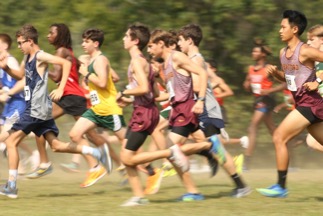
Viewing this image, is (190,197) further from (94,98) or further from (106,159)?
(94,98)

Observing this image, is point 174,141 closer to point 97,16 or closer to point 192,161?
point 192,161

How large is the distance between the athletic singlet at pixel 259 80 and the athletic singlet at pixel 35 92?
15.1 ft

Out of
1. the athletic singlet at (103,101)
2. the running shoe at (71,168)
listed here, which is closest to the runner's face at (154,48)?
the athletic singlet at (103,101)

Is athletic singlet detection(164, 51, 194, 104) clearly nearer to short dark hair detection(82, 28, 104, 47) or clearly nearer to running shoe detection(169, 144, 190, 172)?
running shoe detection(169, 144, 190, 172)

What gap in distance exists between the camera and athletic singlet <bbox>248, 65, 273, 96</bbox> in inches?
550

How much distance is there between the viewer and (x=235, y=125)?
1683cm

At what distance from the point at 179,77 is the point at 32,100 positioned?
1.67 metres

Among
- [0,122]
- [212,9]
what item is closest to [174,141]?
[0,122]

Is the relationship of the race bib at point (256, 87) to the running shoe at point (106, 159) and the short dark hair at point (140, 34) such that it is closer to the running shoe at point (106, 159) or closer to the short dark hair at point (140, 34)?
the running shoe at point (106, 159)

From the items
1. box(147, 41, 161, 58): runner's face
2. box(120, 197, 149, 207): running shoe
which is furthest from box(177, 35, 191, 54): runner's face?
box(120, 197, 149, 207): running shoe

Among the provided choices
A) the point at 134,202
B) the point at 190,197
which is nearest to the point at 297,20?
the point at 190,197

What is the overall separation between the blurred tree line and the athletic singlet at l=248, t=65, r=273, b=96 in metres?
1.97

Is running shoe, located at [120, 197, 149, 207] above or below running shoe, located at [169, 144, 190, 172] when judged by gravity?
below

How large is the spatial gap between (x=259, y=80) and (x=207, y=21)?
281 cm
